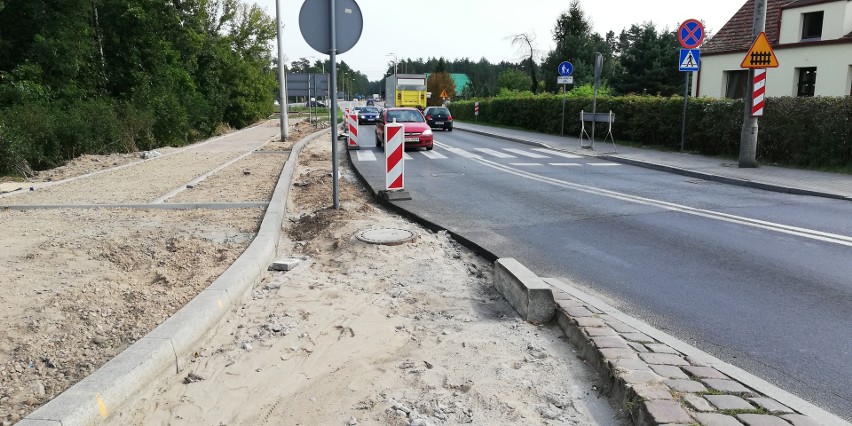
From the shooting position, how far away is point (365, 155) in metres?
19.5

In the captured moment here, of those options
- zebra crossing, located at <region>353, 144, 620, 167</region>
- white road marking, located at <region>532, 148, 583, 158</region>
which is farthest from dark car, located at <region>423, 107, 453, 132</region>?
white road marking, located at <region>532, 148, 583, 158</region>

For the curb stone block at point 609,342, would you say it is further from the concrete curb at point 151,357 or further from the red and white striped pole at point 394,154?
the red and white striped pole at point 394,154

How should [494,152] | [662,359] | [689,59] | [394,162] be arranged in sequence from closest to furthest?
[662,359] < [394,162] < [689,59] < [494,152]

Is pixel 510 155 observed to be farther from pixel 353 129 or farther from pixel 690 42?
pixel 690 42

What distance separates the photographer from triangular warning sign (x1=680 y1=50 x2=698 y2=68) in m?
17.0

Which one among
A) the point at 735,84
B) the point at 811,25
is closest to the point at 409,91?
the point at 735,84

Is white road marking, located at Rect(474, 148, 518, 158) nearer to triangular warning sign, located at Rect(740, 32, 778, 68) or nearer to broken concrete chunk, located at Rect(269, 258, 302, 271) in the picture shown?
triangular warning sign, located at Rect(740, 32, 778, 68)

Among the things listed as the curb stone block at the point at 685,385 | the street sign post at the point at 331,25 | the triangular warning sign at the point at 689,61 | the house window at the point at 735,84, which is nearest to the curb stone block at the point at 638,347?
the curb stone block at the point at 685,385

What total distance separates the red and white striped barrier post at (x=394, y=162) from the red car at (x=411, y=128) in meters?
10.3

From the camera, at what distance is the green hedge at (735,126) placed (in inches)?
533

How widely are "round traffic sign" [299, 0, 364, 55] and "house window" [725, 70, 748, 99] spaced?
24869 mm

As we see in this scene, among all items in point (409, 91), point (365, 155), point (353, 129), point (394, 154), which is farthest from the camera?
point (409, 91)

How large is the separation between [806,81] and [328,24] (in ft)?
79.0

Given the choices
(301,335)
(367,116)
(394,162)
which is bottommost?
(301,335)
